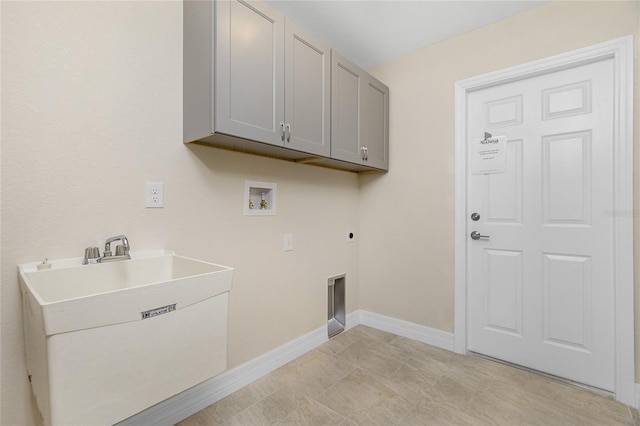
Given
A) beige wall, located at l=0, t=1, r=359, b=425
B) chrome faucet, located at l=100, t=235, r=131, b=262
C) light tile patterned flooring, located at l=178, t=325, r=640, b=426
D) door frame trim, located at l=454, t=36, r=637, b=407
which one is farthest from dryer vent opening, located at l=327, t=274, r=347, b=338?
door frame trim, located at l=454, t=36, r=637, b=407

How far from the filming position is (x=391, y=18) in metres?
2.06

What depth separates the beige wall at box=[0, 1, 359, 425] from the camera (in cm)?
112

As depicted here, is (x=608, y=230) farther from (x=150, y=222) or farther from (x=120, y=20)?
(x=120, y=20)

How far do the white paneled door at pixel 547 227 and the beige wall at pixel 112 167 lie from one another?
1.52 meters

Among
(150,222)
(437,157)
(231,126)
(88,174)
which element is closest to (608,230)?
(437,157)

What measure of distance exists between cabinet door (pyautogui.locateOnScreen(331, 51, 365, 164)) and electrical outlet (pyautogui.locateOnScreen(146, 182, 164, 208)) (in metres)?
1.09

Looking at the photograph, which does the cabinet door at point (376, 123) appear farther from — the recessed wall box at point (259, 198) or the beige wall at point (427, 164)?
the recessed wall box at point (259, 198)

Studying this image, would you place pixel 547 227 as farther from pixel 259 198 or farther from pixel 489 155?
pixel 259 198

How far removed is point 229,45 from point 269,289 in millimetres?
1483

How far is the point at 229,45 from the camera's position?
144 centimetres

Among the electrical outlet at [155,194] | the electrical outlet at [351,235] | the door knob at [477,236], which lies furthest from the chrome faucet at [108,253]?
the door knob at [477,236]

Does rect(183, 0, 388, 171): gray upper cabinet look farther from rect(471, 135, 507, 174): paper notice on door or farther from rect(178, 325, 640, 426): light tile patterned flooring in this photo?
rect(178, 325, 640, 426): light tile patterned flooring

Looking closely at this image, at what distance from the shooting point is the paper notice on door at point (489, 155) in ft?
6.97

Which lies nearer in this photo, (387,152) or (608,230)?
(608,230)
